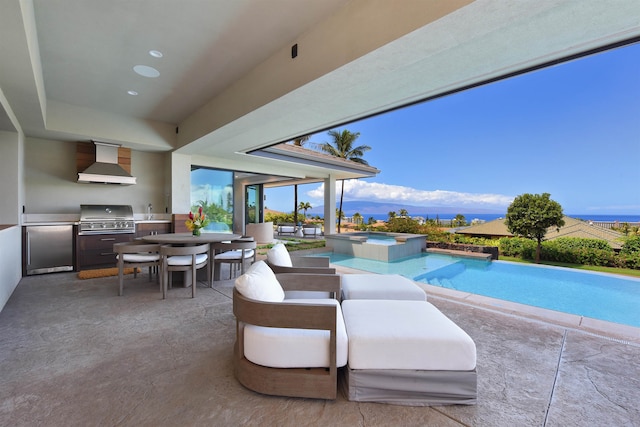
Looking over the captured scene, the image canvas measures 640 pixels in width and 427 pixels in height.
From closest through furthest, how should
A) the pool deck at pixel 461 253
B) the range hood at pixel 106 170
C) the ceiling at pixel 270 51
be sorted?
the ceiling at pixel 270 51 < the range hood at pixel 106 170 < the pool deck at pixel 461 253

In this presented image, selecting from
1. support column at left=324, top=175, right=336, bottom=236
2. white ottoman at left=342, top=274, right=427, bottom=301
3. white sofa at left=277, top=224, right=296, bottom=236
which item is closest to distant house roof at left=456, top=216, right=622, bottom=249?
support column at left=324, top=175, right=336, bottom=236

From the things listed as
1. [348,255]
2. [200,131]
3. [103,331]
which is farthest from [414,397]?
[348,255]

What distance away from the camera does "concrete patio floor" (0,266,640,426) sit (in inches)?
56.7

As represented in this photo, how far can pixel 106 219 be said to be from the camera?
17.5 feet

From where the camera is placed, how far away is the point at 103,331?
2.52m

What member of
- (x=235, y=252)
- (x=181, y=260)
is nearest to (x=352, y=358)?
(x=181, y=260)

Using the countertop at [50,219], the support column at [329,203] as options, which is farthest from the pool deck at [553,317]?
the support column at [329,203]

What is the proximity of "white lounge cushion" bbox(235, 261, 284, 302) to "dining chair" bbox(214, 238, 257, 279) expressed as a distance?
205cm

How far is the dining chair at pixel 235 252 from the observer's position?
3965mm

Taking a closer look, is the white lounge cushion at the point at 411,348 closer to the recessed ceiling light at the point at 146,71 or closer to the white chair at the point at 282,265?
the white chair at the point at 282,265

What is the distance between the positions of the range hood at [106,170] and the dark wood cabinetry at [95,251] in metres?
1.07

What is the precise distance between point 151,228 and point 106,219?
819mm

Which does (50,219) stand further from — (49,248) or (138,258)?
(138,258)

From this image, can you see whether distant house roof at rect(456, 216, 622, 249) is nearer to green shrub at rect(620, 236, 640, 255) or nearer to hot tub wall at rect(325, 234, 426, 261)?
green shrub at rect(620, 236, 640, 255)
